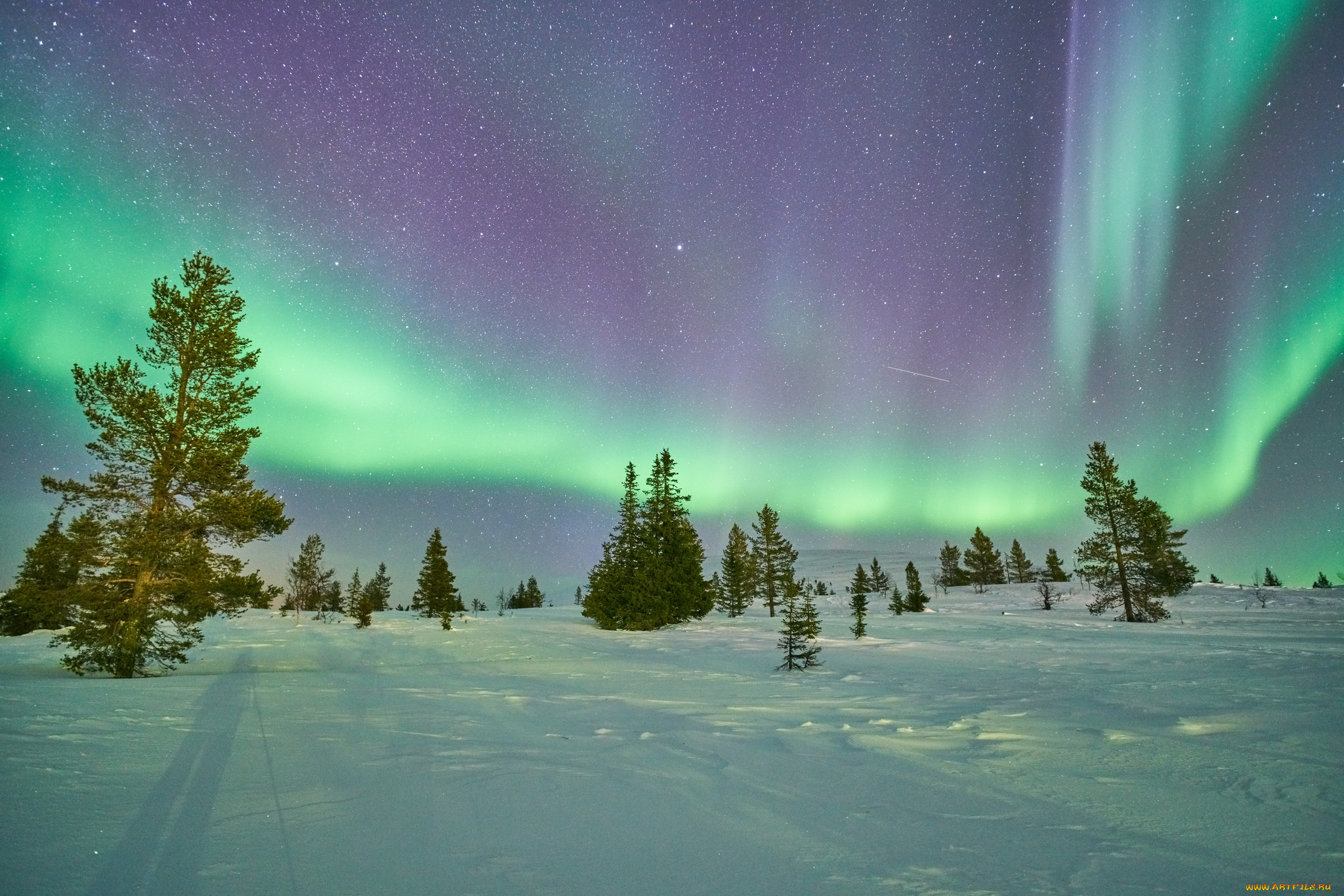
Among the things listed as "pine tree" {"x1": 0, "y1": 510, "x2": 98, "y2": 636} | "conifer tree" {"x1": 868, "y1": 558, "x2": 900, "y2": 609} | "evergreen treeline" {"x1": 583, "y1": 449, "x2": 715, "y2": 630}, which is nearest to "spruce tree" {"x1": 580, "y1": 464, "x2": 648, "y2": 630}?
"evergreen treeline" {"x1": 583, "y1": 449, "x2": 715, "y2": 630}

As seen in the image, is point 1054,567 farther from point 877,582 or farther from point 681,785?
point 681,785

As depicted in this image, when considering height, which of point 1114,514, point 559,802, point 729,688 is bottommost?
point 729,688

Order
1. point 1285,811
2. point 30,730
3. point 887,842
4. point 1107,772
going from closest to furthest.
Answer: point 887,842, point 1285,811, point 1107,772, point 30,730

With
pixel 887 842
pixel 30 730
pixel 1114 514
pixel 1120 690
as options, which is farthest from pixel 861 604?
pixel 30 730

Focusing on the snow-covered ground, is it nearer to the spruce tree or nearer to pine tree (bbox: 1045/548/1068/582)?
the spruce tree

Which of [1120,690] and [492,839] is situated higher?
[492,839]

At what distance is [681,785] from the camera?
5004 mm

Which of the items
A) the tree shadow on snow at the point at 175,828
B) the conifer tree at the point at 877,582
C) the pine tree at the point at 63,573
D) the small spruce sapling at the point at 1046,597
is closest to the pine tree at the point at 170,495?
the pine tree at the point at 63,573

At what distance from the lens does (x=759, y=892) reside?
3.04 m

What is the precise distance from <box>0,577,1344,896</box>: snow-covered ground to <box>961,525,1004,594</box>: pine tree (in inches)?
2314

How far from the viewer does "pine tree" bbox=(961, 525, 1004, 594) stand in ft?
214

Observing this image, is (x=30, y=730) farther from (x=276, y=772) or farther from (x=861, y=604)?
(x=861, y=604)

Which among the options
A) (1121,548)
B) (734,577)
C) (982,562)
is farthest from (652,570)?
(982,562)

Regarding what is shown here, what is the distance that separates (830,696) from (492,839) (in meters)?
7.44
